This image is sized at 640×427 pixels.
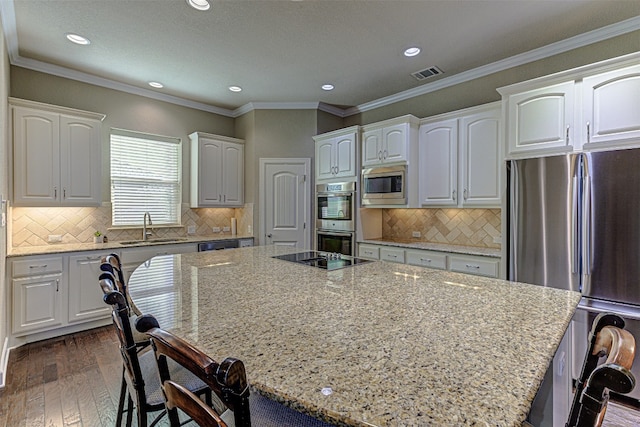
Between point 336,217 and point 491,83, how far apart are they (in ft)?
7.98

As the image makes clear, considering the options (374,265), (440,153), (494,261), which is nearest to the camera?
(374,265)

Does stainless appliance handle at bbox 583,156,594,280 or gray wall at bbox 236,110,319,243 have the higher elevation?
gray wall at bbox 236,110,319,243

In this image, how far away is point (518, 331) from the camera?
3.50 ft

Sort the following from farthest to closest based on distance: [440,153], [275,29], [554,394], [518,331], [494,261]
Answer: [440,153]
[494,261]
[275,29]
[554,394]
[518,331]

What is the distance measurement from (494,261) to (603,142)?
127cm

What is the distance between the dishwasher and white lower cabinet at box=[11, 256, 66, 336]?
4.86 ft

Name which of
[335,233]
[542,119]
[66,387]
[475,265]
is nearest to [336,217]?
[335,233]

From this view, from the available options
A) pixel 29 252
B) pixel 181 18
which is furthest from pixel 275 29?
pixel 29 252

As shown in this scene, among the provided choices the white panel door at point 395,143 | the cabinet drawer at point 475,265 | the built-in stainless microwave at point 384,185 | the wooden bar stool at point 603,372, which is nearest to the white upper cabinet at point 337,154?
the built-in stainless microwave at point 384,185

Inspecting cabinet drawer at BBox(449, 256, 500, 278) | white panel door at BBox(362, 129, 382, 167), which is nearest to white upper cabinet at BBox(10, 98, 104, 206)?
white panel door at BBox(362, 129, 382, 167)

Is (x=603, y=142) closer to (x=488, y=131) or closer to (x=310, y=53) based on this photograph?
(x=488, y=131)

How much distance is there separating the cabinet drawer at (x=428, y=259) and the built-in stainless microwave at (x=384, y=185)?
628mm

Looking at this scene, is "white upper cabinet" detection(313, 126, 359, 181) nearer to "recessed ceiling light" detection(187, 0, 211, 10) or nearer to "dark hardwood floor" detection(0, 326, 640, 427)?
"recessed ceiling light" detection(187, 0, 211, 10)

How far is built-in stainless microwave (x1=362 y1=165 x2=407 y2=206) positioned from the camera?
3799mm
